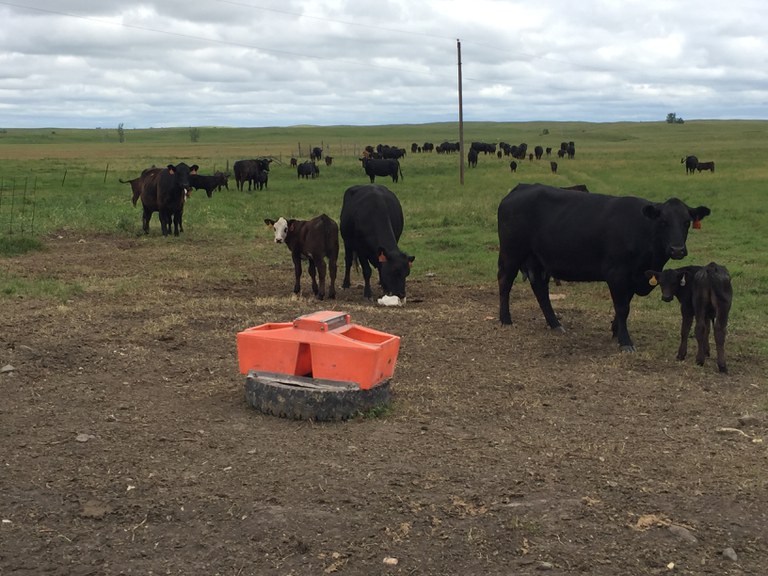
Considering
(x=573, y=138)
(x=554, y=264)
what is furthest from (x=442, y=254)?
(x=573, y=138)

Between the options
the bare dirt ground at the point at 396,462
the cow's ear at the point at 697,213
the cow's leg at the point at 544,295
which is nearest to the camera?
the bare dirt ground at the point at 396,462

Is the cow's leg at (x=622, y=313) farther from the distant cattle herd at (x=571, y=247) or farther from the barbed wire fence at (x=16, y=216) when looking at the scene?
the barbed wire fence at (x=16, y=216)

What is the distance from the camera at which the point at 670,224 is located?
361 inches

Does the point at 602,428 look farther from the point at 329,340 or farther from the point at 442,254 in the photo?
the point at 442,254

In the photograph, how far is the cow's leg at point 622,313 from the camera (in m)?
9.28

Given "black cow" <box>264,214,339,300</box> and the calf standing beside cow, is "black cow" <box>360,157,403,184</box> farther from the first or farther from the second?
"black cow" <box>264,214,339,300</box>

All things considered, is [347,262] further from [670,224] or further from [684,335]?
[684,335]

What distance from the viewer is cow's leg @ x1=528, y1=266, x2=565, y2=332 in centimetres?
1044

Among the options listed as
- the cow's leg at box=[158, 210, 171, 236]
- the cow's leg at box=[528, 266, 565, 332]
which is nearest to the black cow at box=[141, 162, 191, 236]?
the cow's leg at box=[158, 210, 171, 236]

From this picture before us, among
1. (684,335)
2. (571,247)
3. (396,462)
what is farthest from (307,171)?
(396,462)

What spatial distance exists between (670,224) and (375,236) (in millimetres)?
4602

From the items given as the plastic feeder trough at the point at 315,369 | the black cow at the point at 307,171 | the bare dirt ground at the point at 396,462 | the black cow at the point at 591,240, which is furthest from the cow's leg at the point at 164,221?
the black cow at the point at 307,171

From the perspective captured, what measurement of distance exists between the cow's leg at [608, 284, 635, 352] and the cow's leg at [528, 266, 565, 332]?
92 centimetres

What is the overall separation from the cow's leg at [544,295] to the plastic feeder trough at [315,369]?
12.6 ft
